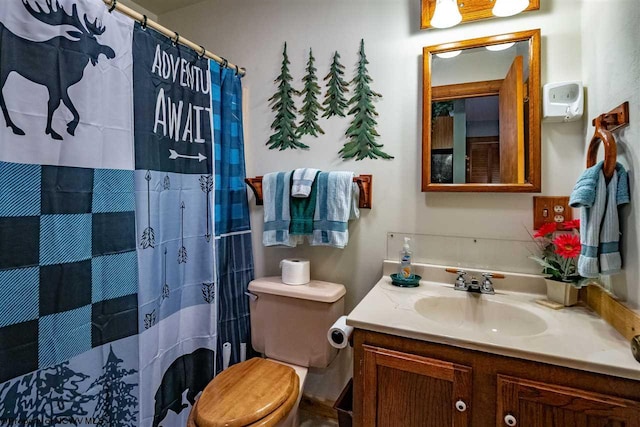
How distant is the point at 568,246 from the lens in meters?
1.14

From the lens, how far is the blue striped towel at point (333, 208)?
1.46 meters

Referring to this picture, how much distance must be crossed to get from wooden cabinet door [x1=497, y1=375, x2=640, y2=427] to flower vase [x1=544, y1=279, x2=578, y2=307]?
433 millimetres

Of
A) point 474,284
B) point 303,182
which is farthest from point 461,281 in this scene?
point 303,182

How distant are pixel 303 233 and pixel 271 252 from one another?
345 millimetres

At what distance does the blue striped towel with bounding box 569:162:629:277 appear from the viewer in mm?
942

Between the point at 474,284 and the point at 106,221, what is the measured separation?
146cm

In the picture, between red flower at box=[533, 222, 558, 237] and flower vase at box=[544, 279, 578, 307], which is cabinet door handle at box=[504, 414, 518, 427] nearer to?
flower vase at box=[544, 279, 578, 307]

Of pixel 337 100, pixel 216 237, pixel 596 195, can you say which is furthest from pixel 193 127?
pixel 596 195

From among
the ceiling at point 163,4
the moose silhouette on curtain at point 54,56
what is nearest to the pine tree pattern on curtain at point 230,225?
the moose silhouette on curtain at point 54,56

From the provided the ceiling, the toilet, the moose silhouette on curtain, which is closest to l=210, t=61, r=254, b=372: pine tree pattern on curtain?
the toilet

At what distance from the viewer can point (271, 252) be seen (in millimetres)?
1784

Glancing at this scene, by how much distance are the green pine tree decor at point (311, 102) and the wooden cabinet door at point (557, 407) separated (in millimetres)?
1331

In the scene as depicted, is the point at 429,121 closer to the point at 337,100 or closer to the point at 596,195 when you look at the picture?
the point at 337,100

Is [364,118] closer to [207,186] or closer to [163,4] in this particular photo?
[207,186]
